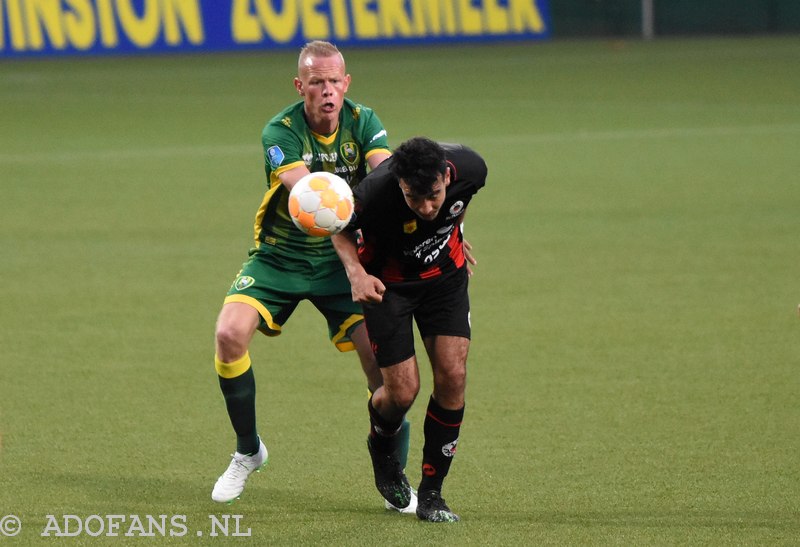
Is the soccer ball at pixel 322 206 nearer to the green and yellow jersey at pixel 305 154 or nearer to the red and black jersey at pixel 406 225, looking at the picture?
the red and black jersey at pixel 406 225

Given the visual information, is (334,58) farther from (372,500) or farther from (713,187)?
(713,187)

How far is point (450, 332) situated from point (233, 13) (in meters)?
27.6

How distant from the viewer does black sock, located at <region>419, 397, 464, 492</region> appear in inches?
230

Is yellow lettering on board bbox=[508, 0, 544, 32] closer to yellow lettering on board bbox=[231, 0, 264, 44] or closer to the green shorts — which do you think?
yellow lettering on board bbox=[231, 0, 264, 44]

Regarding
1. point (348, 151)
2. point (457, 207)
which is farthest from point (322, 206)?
point (348, 151)

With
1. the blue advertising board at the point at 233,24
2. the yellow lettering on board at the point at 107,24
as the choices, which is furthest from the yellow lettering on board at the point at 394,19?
the yellow lettering on board at the point at 107,24

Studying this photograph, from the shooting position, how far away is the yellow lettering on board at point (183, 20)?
103 feet

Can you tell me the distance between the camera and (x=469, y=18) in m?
34.4

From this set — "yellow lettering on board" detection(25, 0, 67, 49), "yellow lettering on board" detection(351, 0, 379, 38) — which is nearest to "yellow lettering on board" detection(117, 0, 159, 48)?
"yellow lettering on board" detection(25, 0, 67, 49)

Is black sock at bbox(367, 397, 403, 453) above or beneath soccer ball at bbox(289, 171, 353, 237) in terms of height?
beneath

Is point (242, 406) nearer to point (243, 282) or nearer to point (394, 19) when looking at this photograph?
point (243, 282)

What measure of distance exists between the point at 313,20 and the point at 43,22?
6.14 metres

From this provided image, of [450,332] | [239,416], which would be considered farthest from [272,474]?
[450,332]

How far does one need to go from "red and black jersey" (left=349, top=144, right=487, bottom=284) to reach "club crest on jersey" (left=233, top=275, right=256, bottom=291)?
0.74 meters
